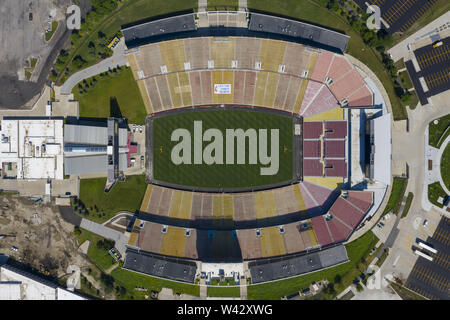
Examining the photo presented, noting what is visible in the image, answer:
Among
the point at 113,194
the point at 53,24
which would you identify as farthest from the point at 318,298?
the point at 53,24

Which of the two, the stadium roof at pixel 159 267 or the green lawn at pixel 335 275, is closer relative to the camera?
the stadium roof at pixel 159 267

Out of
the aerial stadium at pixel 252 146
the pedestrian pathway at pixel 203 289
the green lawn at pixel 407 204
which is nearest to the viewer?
the aerial stadium at pixel 252 146

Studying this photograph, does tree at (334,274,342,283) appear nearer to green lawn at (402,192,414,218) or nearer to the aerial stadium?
the aerial stadium

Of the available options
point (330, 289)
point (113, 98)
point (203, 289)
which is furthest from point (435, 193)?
point (113, 98)

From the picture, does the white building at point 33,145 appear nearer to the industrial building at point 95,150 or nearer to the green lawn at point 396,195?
the industrial building at point 95,150

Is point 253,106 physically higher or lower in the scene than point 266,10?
lower

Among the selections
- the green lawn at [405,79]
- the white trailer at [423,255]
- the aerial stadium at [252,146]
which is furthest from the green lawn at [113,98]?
the white trailer at [423,255]
